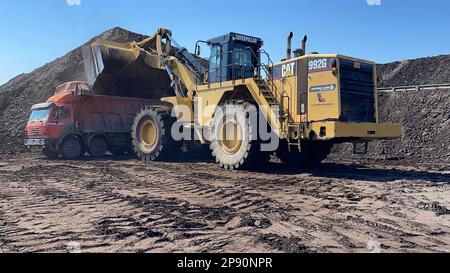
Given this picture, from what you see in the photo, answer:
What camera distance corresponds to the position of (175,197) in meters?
6.79

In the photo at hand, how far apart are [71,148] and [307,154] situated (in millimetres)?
8837

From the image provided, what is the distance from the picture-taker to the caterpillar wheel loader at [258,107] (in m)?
9.05

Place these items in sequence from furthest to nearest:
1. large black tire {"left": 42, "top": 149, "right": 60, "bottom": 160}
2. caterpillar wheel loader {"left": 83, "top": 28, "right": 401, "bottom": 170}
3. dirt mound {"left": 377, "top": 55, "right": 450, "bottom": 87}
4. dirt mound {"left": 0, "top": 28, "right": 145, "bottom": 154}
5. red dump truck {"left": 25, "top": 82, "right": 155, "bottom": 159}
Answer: dirt mound {"left": 377, "top": 55, "right": 450, "bottom": 87} → dirt mound {"left": 0, "top": 28, "right": 145, "bottom": 154} → large black tire {"left": 42, "top": 149, "right": 60, "bottom": 160} → red dump truck {"left": 25, "top": 82, "right": 155, "bottom": 159} → caterpillar wheel loader {"left": 83, "top": 28, "right": 401, "bottom": 170}

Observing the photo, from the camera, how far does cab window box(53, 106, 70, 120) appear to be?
48.2 feet

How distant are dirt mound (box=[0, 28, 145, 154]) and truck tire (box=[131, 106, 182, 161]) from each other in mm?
9507

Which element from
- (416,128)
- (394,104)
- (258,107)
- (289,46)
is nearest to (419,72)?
(394,104)

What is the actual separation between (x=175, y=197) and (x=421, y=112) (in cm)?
1685

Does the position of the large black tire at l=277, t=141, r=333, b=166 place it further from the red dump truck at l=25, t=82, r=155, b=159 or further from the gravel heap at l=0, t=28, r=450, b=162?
the red dump truck at l=25, t=82, r=155, b=159

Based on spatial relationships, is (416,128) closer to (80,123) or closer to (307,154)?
(307,154)

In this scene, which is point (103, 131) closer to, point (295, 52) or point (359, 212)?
point (295, 52)

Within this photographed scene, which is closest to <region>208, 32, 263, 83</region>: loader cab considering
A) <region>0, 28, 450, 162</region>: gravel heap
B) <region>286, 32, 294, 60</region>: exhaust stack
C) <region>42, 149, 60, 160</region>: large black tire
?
<region>286, 32, 294, 60</region>: exhaust stack

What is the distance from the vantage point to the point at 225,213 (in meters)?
5.59

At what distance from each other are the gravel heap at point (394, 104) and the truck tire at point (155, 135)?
274 inches
